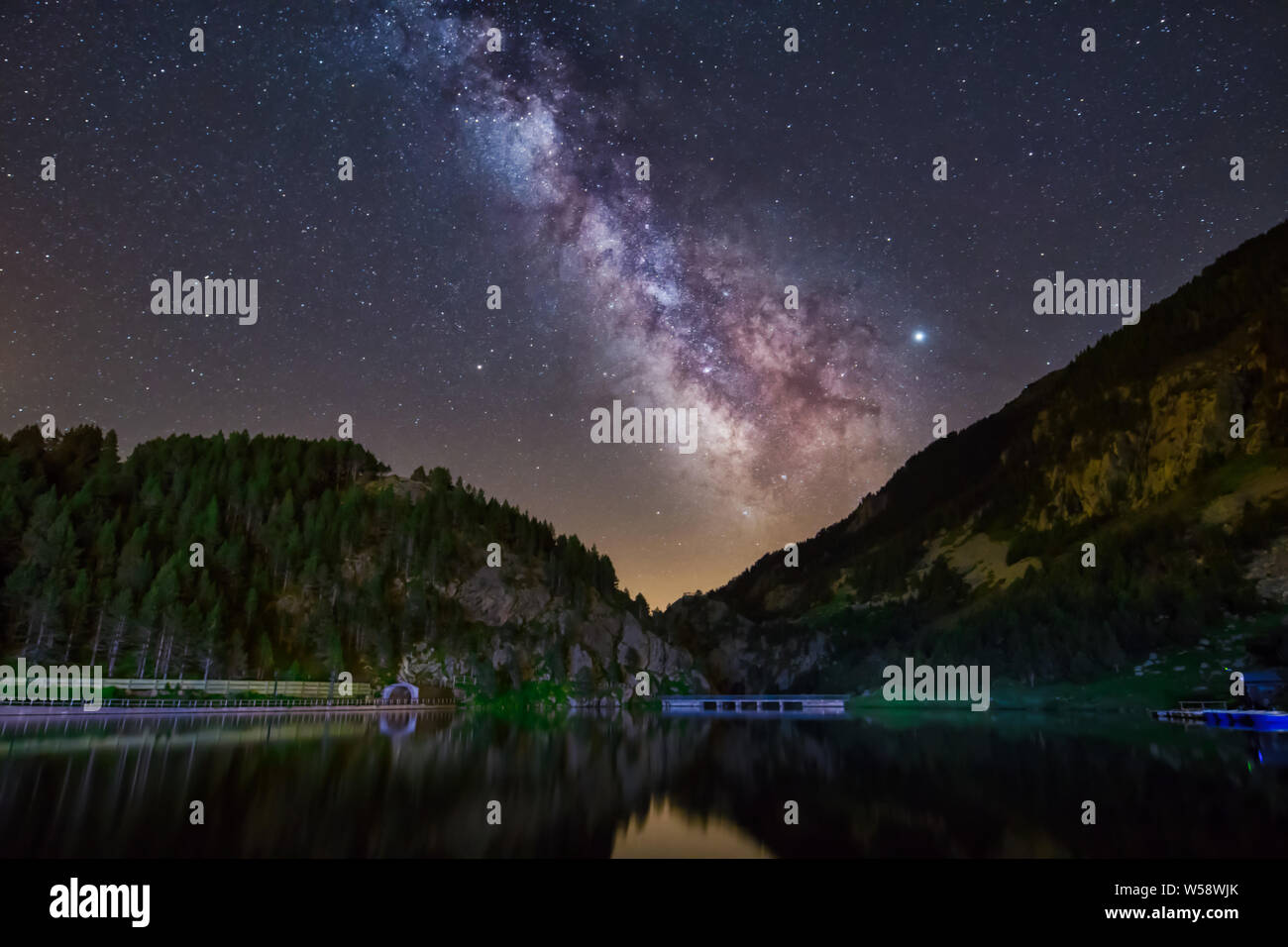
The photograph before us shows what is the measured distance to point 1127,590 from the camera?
185625 mm

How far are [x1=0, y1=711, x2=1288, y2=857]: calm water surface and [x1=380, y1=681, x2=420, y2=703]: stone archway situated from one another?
3620 inches

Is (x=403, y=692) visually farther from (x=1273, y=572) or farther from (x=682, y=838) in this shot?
(x=1273, y=572)

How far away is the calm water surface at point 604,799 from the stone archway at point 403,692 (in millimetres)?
91939

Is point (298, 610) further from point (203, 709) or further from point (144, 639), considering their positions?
point (203, 709)

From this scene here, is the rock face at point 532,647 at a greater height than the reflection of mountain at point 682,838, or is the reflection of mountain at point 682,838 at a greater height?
the reflection of mountain at point 682,838

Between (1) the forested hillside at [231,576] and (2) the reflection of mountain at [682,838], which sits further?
(1) the forested hillside at [231,576]

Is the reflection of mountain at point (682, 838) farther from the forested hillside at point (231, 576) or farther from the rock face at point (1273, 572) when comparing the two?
the rock face at point (1273, 572)

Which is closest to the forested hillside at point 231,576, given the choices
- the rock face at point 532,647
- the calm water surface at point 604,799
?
the rock face at point 532,647

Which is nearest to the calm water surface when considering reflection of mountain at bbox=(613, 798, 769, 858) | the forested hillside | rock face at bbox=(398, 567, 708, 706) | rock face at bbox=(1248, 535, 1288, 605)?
reflection of mountain at bbox=(613, 798, 769, 858)

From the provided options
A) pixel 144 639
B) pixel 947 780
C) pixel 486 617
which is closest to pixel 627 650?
pixel 486 617

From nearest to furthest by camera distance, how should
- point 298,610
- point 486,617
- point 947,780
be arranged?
A: 1. point 947,780
2. point 298,610
3. point 486,617

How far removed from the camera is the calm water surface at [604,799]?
2106cm

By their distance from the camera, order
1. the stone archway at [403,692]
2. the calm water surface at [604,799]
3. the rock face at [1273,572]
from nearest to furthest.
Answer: the calm water surface at [604,799]
the stone archway at [403,692]
the rock face at [1273,572]
